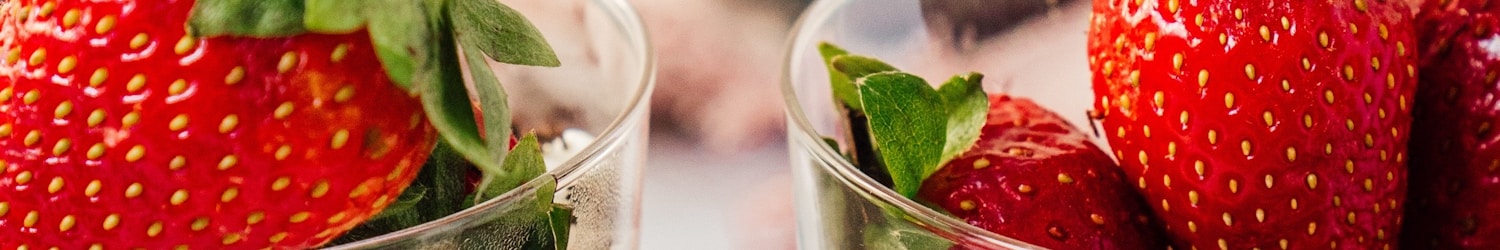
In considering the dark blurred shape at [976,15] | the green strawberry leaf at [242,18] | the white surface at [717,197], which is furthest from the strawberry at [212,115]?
the white surface at [717,197]

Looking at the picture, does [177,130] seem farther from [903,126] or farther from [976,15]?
[976,15]

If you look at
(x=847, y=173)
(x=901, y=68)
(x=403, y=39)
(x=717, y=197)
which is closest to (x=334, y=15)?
(x=403, y=39)

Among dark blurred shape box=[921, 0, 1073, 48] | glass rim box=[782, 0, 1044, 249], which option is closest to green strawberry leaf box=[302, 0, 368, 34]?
glass rim box=[782, 0, 1044, 249]

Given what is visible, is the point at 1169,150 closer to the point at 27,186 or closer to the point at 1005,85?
the point at 1005,85

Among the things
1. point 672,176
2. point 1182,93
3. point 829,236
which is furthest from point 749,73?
point 1182,93

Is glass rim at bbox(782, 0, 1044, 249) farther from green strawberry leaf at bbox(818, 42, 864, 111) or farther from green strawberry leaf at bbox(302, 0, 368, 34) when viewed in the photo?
green strawberry leaf at bbox(302, 0, 368, 34)

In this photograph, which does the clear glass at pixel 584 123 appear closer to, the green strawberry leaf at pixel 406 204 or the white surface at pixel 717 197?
the green strawberry leaf at pixel 406 204
